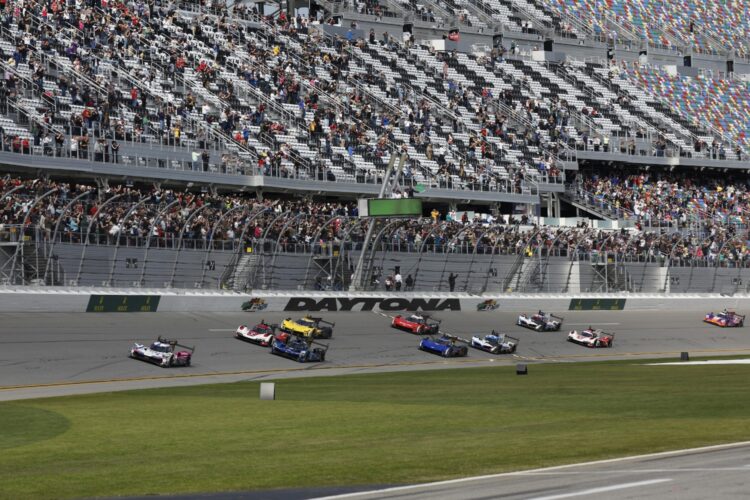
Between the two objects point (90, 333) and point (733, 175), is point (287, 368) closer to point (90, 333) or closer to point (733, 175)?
point (90, 333)

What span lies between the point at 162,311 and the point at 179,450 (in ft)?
91.5

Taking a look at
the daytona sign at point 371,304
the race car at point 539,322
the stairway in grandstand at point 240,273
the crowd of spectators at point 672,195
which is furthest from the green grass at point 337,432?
→ the crowd of spectators at point 672,195

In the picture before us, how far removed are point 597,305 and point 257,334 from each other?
22.3m

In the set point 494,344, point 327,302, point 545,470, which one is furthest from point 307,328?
point 545,470

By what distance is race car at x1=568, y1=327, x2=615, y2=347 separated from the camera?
174 ft

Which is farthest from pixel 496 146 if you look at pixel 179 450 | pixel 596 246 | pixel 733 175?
pixel 179 450

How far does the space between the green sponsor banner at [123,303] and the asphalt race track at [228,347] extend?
1.02ft

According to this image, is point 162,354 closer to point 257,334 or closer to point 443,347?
point 257,334

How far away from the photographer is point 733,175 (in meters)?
90.1

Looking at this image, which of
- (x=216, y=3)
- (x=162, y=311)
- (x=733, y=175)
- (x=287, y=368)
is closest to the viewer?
(x=287, y=368)

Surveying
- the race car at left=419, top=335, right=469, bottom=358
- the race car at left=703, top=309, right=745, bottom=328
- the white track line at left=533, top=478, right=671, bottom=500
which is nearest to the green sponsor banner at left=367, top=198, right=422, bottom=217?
the race car at left=419, top=335, right=469, bottom=358

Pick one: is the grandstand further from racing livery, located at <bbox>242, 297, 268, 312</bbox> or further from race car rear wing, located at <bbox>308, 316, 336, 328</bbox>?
race car rear wing, located at <bbox>308, 316, 336, 328</bbox>

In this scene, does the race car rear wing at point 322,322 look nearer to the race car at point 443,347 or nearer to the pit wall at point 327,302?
the pit wall at point 327,302

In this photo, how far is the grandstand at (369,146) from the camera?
1913 inches
